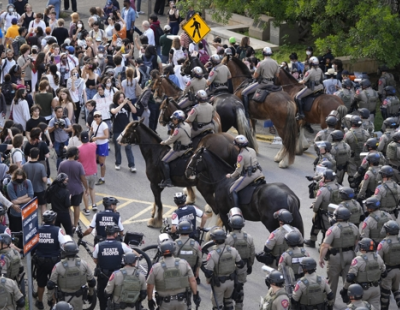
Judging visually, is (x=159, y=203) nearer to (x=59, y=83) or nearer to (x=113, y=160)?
(x=113, y=160)

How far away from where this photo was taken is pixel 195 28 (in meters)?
24.5

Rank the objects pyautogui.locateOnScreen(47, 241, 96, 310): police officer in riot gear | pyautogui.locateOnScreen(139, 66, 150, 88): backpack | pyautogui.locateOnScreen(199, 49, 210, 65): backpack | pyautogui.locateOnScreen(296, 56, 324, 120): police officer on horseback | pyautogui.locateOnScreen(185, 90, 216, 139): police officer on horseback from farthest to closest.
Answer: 1. pyautogui.locateOnScreen(199, 49, 210, 65): backpack
2. pyautogui.locateOnScreen(139, 66, 150, 88): backpack
3. pyautogui.locateOnScreen(296, 56, 324, 120): police officer on horseback
4. pyautogui.locateOnScreen(185, 90, 216, 139): police officer on horseback
5. pyautogui.locateOnScreen(47, 241, 96, 310): police officer in riot gear

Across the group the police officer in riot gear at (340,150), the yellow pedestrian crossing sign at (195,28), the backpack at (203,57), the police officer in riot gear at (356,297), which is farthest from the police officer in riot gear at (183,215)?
the backpack at (203,57)

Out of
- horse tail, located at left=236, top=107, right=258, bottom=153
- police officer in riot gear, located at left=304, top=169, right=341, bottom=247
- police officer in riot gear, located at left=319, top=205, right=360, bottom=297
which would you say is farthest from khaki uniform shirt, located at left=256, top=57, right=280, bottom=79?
police officer in riot gear, located at left=319, top=205, right=360, bottom=297

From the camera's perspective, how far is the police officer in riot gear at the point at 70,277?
13.7m

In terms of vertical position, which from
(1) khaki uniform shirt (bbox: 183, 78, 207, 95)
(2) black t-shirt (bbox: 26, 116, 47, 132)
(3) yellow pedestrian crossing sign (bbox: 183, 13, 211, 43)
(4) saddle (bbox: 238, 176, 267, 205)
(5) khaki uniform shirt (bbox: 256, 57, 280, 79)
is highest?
(3) yellow pedestrian crossing sign (bbox: 183, 13, 211, 43)

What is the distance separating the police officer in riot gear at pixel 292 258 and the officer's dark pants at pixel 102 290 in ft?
9.46

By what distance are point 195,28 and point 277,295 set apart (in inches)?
508

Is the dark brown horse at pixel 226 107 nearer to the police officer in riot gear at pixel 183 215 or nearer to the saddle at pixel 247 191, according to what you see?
the saddle at pixel 247 191

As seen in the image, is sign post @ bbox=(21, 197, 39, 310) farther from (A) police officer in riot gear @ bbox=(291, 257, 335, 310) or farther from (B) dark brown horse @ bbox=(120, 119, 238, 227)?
(B) dark brown horse @ bbox=(120, 119, 238, 227)

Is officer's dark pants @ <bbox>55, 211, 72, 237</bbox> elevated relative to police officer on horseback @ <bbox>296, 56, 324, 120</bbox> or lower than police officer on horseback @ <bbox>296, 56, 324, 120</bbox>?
lower

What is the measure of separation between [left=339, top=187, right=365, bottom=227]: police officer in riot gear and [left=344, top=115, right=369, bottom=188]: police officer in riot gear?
368cm

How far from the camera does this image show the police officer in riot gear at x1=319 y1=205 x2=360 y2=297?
15.2m

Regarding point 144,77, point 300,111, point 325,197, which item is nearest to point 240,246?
point 325,197
